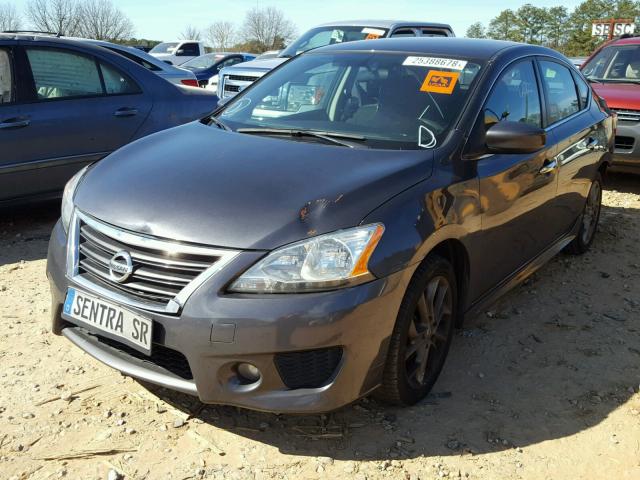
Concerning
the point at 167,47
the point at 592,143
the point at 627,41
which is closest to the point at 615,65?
the point at 627,41

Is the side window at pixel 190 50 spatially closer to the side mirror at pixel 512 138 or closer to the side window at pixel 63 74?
the side window at pixel 63 74

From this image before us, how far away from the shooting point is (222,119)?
3.74 meters

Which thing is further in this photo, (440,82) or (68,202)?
(440,82)

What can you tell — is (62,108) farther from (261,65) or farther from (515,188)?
(261,65)

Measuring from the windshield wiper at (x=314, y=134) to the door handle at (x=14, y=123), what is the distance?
2.43m

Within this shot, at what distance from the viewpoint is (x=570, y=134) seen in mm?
4258

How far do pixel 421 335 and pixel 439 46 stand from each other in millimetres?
1786

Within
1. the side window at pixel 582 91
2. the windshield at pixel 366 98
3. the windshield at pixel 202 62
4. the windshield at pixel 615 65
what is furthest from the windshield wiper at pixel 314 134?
the windshield at pixel 202 62

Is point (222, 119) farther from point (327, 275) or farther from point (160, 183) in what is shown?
point (327, 275)

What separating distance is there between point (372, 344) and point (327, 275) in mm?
328

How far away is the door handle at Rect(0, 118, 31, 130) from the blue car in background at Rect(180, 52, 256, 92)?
1013 centimetres

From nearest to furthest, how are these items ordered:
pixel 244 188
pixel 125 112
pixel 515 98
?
pixel 244 188 < pixel 515 98 < pixel 125 112

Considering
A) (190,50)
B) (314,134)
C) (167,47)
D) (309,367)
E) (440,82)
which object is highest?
(440,82)

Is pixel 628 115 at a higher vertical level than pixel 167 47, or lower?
higher
